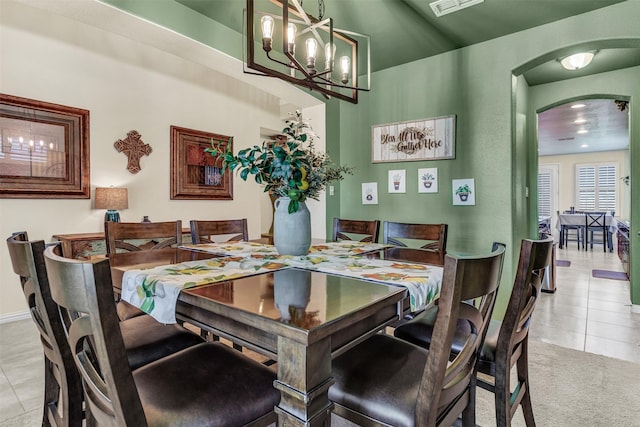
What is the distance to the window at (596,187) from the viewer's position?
384 inches

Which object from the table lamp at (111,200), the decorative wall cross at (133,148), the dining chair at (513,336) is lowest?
the dining chair at (513,336)

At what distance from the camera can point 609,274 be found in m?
5.05

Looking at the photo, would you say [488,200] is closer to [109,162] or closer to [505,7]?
[505,7]

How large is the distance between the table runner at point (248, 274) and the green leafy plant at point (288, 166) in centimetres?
30

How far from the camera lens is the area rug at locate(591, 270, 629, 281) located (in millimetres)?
4823

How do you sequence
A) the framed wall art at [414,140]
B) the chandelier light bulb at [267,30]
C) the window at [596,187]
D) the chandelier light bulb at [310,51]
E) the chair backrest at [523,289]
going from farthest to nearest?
1. the window at [596,187]
2. the framed wall art at [414,140]
3. the chandelier light bulb at [310,51]
4. the chandelier light bulb at [267,30]
5. the chair backrest at [523,289]

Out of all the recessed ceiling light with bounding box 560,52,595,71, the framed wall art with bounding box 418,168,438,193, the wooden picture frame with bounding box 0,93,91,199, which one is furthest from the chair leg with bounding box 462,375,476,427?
the wooden picture frame with bounding box 0,93,91,199

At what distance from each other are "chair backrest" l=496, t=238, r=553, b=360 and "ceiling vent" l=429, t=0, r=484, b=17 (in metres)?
2.20

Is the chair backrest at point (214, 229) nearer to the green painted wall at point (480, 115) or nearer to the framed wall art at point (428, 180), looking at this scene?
the green painted wall at point (480, 115)

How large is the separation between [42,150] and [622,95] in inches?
237

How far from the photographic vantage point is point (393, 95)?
12.2 feet

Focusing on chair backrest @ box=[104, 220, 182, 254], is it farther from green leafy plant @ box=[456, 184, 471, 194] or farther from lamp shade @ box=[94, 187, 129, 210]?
green leafy plant @ box=[456, 184, 471, 194]

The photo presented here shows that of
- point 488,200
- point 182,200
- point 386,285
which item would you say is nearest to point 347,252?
point 386,285

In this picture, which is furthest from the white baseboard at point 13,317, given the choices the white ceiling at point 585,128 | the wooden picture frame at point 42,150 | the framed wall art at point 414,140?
the white ceiling at point 585,128
